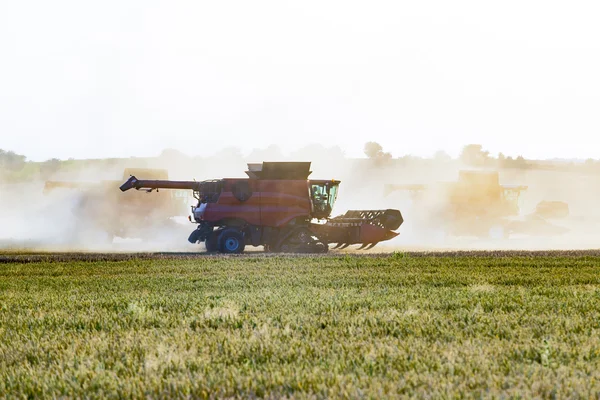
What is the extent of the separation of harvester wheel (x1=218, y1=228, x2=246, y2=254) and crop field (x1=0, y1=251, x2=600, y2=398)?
11.6m

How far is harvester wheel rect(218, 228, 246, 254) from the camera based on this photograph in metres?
25.7

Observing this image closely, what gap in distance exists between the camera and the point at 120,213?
34.5 meters

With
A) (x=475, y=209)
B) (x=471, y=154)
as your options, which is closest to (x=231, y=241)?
(x=475, y=209)

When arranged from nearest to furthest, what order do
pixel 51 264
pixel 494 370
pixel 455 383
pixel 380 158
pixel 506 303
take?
pixel 455 383
pixel 494 370
pixel 506 303
pixel 51 264
pixel 380 158

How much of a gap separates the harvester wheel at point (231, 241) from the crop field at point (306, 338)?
11641mm

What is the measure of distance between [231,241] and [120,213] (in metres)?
10.5

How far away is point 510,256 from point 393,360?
1641 centimetres

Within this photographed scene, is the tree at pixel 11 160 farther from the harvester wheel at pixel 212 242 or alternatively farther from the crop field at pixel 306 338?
the crop field at pixel 306 338

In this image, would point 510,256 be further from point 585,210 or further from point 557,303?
point 585,210

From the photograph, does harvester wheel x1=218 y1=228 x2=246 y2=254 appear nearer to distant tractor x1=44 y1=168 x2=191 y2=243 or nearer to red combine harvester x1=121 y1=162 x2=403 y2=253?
red combine harvester x1=121 y1=162 x2=403 y2=253

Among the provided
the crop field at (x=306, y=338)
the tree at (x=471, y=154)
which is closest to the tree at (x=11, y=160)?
the tree at (x=471, y=154)

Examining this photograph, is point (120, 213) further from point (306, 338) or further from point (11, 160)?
point (11, 160)

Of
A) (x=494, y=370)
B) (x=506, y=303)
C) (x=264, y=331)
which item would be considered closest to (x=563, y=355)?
(x=494, y=370)

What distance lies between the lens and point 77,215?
1374 inches
